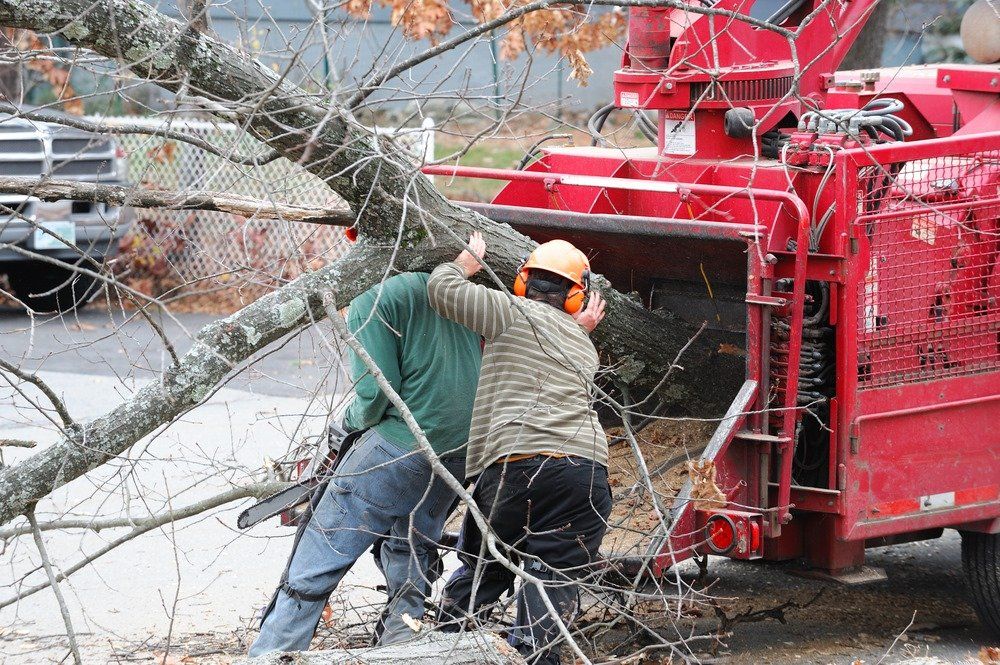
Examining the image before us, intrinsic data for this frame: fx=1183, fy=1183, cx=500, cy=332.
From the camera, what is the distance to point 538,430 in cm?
400

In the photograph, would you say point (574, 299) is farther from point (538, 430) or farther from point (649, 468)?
point (649, 468)

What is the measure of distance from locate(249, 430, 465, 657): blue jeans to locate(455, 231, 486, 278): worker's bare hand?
70cm

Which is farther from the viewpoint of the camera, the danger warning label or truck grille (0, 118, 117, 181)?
truck grille (0, 118, 117, 181)

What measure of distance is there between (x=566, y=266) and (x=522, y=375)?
1.36 feet

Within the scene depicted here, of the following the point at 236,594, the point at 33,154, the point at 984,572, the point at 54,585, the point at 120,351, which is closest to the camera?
the point at 54,585

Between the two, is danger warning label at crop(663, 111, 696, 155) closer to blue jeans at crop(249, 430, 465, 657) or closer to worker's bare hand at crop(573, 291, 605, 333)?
worker's bare hand at crop(573, 291, 605, 333)

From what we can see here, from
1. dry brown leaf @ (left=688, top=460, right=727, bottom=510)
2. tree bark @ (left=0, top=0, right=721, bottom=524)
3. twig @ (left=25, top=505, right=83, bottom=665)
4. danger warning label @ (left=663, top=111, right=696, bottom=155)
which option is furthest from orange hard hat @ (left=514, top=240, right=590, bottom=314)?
twig @ (left=25, top=505, right=83, bottom=665)

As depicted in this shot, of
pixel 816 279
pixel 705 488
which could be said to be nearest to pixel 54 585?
pixel 705 488

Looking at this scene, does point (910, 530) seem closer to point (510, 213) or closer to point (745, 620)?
point (745, 620)

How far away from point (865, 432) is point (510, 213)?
65.9 inches

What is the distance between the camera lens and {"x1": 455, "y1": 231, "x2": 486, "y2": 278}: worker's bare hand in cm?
418

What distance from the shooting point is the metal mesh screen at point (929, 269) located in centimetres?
422

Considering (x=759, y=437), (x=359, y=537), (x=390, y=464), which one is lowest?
(x=359, y=537)

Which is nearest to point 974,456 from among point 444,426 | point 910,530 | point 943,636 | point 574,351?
point 910,530
